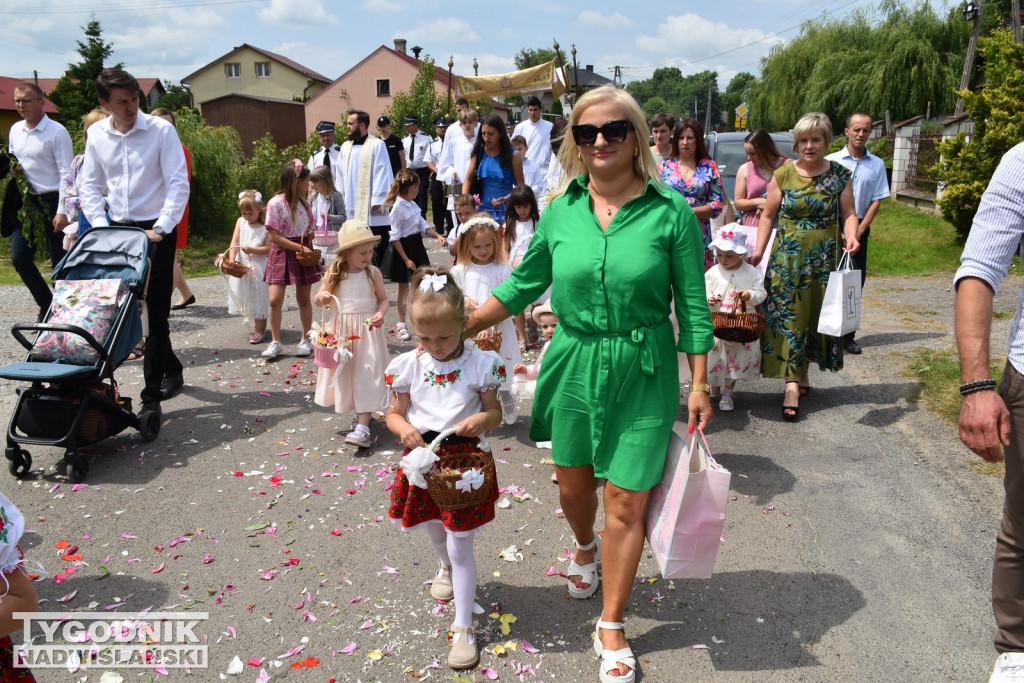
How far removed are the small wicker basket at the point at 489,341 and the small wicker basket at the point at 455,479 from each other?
2192 mm

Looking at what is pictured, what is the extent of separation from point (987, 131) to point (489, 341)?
35.3 ft

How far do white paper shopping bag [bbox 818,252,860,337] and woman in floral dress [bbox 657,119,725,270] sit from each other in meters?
1.25

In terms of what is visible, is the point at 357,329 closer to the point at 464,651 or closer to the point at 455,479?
the point at 455,479

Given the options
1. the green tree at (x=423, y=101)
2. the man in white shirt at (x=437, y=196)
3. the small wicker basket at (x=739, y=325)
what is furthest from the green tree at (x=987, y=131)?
the green tree at (x=423, y=101)

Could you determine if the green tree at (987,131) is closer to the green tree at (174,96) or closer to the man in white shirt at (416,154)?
the man in white shirt at (416,154)

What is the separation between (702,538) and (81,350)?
438cm

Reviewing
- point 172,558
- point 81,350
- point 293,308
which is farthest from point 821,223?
point 293,308

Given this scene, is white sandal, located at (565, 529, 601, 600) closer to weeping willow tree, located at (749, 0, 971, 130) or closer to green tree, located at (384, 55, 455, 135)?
weeping willow tree, located at (749, 0, 971, 130)

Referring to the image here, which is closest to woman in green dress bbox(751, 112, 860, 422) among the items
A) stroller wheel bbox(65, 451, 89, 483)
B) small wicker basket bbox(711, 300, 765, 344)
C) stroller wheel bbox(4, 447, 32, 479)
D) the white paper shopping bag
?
the white paper shopping bag

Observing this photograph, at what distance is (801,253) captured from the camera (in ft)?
20.3

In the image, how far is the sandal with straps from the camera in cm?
309

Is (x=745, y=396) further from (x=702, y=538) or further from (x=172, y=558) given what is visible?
(x=172, y=558)

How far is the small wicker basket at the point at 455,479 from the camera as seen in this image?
318cm

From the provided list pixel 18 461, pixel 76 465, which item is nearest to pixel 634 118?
pixel 76 465
